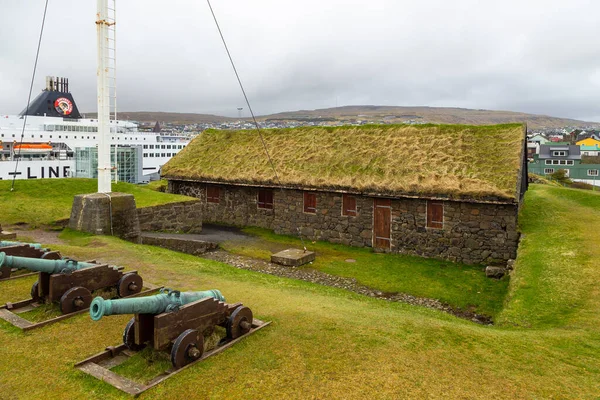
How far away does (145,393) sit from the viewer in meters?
5.05

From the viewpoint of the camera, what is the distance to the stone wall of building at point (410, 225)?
1562 cm

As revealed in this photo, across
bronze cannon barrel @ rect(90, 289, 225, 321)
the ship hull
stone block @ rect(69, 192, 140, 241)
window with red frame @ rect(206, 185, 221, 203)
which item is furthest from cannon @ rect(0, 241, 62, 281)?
the ship hull

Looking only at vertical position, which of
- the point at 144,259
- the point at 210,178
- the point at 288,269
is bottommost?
the point at 288,269

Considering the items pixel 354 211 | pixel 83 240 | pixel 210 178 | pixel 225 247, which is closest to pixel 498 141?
pixel 354 211

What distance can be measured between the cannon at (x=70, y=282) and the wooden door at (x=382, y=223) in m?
12.0

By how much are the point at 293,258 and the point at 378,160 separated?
6.69m

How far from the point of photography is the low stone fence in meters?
16.6

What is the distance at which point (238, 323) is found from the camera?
6516 mm

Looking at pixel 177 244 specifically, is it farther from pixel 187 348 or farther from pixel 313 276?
pixel 187 348

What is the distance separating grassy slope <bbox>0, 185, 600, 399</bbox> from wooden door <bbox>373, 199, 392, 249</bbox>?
26.0ft

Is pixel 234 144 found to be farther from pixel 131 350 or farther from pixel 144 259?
pixel 131 350

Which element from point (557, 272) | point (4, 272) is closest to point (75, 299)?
point (4, 272)

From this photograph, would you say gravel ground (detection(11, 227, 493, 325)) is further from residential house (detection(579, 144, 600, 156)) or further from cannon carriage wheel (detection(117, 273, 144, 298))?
residential house (detection(579, 144, 600, 156))

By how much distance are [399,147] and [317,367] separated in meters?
15.5
